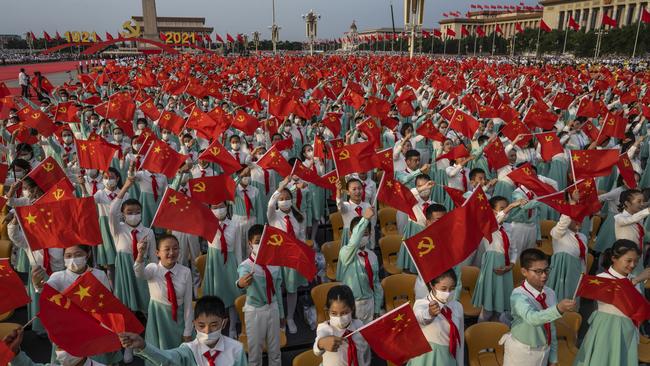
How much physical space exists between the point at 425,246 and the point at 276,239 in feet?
4.60

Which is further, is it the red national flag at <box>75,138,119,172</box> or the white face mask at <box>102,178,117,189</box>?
the red national flag at <box>75,138,119,172</box>

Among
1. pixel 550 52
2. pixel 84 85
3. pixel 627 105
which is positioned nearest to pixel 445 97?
pixel 627 105

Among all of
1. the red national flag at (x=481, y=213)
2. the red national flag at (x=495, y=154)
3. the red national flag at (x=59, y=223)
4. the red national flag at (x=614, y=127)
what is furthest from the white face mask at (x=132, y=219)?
the red national flag at (x=614, y=127)

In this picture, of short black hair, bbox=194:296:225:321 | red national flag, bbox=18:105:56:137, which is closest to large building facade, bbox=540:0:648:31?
red national flag, bbox=18:105:56:137

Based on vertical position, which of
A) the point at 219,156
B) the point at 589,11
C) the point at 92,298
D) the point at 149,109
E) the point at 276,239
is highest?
the point at 589,11

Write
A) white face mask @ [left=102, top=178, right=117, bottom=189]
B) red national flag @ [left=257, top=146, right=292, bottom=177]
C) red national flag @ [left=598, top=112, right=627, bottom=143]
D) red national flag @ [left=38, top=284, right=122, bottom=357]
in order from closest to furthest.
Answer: red national flag @ [left=38, top=284, right=122, bottom=357] → white face mask @ [left=102, top=178, right=117, bottom=189] → red national flag @ [left=257, top=146, right=292, bottom=177] → red national flag @ [left=598, top=112, right=627, bottom=143]

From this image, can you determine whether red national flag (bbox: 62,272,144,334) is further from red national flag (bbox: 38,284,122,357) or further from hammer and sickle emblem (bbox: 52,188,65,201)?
hammer and sickle emblem (bbox: 52,188,65,201)

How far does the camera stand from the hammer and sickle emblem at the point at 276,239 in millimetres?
4203

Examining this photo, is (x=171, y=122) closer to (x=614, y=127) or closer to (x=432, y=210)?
(x=432, y=210)

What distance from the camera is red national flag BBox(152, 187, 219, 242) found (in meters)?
4.75

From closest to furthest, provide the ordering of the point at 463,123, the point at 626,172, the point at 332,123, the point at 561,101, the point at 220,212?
1. the point at 220,212
2. the point at 626,172
3. the point at 463,123
4. the point at 332,123
5. the point at 561,101

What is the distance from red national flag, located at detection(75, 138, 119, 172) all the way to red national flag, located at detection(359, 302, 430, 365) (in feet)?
16.6

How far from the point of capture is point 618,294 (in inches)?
145

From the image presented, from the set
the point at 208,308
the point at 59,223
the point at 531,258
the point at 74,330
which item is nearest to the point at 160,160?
the point at 59,223
